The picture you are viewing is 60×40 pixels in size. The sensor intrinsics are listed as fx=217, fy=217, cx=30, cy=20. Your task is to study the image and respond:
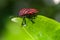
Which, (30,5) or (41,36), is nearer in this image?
(41,36)

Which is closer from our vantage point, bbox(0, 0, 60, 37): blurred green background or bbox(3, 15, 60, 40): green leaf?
bbox(3, 15, 60, 40): green leaf

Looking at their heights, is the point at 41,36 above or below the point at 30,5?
below

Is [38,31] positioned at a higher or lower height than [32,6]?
lower

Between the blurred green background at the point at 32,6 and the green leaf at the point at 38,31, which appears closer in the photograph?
the green leaf at the point at 38,31

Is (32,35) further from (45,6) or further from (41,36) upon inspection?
(45,6)

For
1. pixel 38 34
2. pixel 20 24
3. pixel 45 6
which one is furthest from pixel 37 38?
pixel 45 6

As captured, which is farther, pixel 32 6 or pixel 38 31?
pixel 32 6

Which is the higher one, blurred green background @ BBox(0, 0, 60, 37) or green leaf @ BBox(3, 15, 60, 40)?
blurred green background @ BBox(0, 0, 60, 37)
